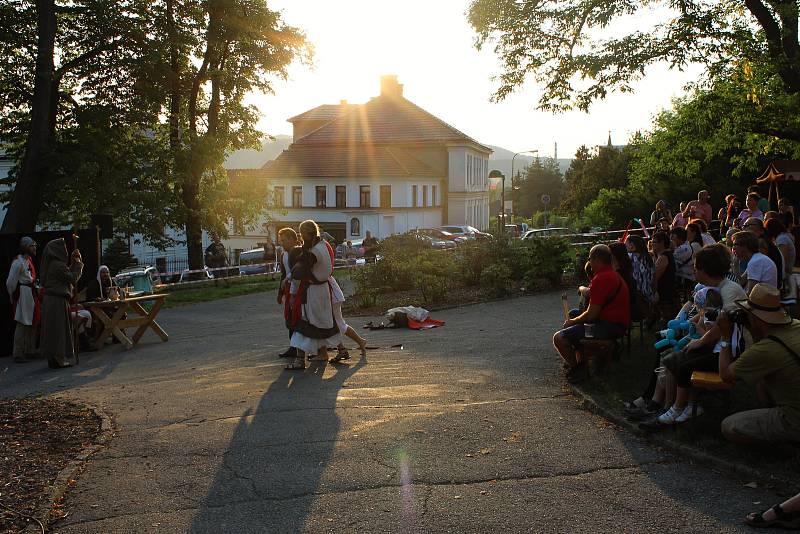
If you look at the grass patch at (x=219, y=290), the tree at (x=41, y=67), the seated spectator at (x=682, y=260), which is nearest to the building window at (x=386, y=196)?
the grass patch at (x=219, y=290)

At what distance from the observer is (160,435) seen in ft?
27.1

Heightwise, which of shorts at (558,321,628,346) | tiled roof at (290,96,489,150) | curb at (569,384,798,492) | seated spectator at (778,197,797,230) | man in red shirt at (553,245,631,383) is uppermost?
tiled roof at (290,96,489,150)

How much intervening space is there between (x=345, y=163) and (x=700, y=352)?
2585 inches

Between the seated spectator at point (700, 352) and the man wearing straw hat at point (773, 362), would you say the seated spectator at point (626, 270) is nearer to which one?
the seated spectator at point (700, 352)

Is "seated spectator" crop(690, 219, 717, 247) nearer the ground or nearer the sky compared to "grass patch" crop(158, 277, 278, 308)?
nearer the sky

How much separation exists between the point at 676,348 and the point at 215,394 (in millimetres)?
5414

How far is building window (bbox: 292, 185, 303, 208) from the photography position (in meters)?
71.9

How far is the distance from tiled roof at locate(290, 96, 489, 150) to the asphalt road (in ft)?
212

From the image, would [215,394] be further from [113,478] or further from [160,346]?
[160,346]

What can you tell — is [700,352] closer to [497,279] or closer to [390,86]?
[497,279]

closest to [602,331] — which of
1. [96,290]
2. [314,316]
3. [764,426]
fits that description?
[764,426]

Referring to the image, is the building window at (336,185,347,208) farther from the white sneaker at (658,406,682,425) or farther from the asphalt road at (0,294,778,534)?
the white sneaker at (658,406,682,425)

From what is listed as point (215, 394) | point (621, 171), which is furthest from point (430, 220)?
point (215, 394)

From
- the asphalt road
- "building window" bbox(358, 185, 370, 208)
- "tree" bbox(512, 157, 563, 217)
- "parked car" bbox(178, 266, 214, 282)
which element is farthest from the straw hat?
"tree" bbox(512, 157, 563, 217)
